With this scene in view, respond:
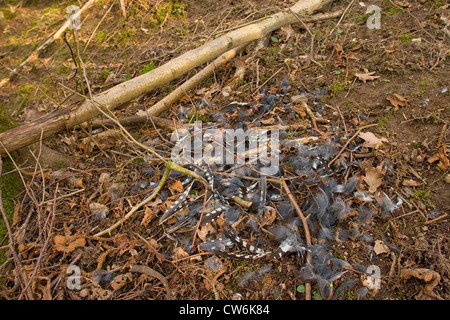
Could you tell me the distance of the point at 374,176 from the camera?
263 centimetres

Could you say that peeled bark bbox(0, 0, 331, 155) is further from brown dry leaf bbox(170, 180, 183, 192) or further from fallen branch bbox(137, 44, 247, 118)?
brown dry leaf bbox(170, 180, 183, 192)

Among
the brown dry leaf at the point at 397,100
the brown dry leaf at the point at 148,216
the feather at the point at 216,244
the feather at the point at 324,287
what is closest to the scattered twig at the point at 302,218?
the feather at the point at 324,287

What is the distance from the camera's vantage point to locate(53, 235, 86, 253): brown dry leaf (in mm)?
2480

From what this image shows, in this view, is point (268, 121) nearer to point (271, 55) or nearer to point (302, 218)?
point (302, 218)

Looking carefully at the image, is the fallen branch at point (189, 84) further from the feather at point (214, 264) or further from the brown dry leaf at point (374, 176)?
the brown dry leaf at point (374, 176)

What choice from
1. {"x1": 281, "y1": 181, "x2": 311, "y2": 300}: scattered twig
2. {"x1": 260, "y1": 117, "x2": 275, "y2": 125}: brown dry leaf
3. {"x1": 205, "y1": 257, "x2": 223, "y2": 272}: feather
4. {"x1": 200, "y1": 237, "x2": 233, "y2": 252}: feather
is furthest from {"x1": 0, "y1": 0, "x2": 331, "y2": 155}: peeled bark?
{"x1": 281, "y1": 181, "x2": 311, "y2": 300}: scattered twig

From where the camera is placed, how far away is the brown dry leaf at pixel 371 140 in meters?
2.86

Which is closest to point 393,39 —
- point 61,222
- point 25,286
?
point 61,222

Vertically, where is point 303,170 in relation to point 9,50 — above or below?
below

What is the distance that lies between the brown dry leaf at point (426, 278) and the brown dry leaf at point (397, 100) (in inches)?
66.8

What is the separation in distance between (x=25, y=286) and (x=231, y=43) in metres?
3.34

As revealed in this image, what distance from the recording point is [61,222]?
9.00 ft
